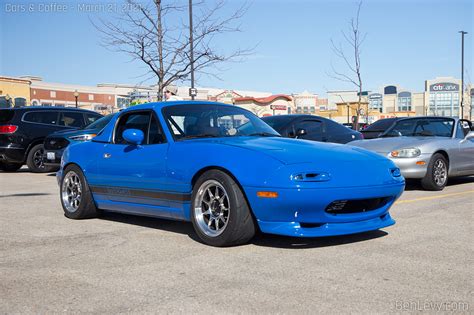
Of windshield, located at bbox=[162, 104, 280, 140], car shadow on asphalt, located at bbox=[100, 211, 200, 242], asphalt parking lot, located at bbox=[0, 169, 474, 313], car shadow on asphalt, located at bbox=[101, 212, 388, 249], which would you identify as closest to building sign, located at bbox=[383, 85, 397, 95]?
asphalt parking lot, located at bbox=[0, 169, 474, 313]

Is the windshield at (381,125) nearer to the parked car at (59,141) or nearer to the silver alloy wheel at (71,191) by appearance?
the parked car at (59,141)

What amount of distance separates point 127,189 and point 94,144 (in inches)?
37.3

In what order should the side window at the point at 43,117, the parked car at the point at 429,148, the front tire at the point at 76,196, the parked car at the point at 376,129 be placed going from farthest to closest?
the parked car at the point at 376,129, the side window at the point at 43,117, the parked car at the point at 429,148, the front tire at the point at 76,196

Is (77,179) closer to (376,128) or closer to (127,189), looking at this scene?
(127,189)

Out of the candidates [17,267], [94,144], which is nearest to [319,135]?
[94,144]

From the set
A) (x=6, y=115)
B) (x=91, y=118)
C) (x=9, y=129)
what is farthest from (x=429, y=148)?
(x=6, y=115)

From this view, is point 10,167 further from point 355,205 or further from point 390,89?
point 390,89

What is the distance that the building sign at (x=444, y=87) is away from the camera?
274 feet

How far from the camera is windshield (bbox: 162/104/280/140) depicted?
538 centimetres

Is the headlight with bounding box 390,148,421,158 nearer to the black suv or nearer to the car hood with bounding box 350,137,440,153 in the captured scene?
the car hood with bounding box 350,137,440,153

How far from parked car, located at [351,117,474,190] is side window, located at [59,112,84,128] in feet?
25.0

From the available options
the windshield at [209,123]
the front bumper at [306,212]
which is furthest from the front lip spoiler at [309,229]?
the windshield at [209,123]

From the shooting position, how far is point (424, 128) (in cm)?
998

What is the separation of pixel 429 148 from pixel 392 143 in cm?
58
